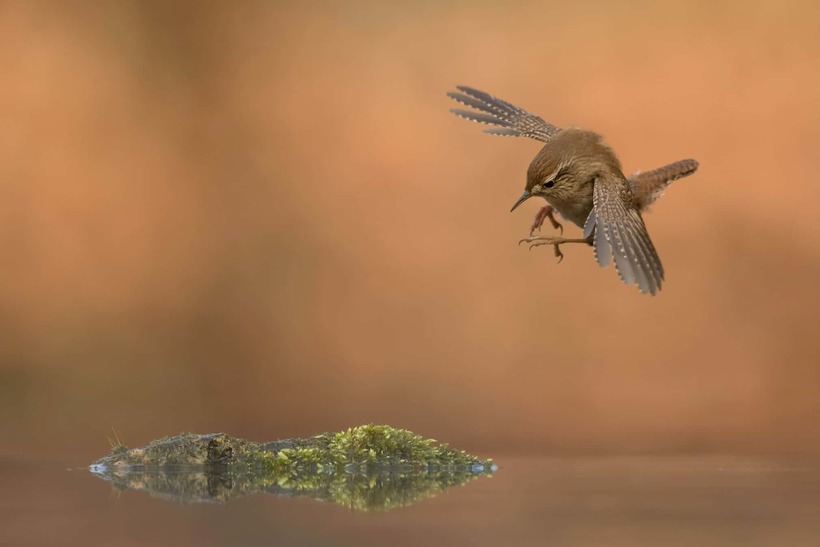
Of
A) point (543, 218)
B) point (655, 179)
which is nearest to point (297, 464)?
point (543, 218)

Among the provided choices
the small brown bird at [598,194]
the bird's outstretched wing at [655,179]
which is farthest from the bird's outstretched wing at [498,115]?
the bird's outstretched wing at [655,179]

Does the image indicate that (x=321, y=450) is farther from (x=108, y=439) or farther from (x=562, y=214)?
(x=562, y=214)

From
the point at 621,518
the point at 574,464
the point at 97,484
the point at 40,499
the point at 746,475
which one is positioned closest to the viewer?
the point at 621,518

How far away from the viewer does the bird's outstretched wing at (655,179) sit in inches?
237

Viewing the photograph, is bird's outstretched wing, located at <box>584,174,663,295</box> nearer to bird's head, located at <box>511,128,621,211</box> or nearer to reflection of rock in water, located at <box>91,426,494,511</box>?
bird's head, located at <box>511,128,621,211</box>

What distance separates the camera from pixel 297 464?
586 cm

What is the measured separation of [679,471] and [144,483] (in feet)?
10.0

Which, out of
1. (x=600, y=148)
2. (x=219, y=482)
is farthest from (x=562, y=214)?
(x=219, y=482)

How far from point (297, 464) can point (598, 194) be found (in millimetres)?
2278

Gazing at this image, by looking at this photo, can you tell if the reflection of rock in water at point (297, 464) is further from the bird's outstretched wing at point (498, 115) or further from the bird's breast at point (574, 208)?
the bird's outstretched wing at point (498, 115)

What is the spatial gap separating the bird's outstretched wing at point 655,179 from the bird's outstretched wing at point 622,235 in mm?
261

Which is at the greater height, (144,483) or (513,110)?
(513,110)

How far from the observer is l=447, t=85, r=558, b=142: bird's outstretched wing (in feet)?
21.2

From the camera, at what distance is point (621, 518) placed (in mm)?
4219
